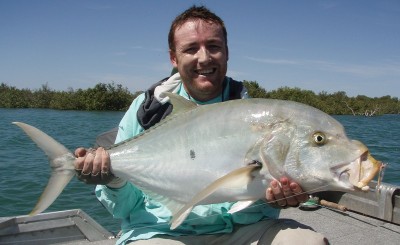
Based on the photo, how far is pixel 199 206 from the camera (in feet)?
9.56

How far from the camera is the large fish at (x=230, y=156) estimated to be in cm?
234

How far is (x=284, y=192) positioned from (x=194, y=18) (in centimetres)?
154

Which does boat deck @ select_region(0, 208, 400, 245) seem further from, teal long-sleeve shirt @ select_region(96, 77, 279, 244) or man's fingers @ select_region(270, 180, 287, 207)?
man's fingers @ select_region(270, 180, 287, 207)

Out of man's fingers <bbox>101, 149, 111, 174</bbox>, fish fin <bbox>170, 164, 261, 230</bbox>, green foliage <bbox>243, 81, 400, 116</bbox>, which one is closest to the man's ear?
man's fingers <bbox>101, 149, 111, 174</bbox>

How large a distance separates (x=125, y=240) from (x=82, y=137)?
2224cm

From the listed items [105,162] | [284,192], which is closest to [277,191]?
[284,192]

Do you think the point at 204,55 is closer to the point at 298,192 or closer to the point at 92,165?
the point at 92,165

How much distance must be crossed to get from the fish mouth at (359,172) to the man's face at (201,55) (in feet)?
4.17

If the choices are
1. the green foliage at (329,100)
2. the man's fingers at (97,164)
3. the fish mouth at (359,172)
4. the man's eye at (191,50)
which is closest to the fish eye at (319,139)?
the fish mouth at (359,172)

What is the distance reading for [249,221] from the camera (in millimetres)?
3018

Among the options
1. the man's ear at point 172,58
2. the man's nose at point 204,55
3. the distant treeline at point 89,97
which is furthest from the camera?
the distant treeline at point 89,97

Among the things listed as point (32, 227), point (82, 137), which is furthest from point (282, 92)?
point (32, 227)

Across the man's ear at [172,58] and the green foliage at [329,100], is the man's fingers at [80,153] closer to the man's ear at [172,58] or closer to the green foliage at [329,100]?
the man's ear at [172,58]

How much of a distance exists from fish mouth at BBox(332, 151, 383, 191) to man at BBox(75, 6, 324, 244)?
0.44 metres
